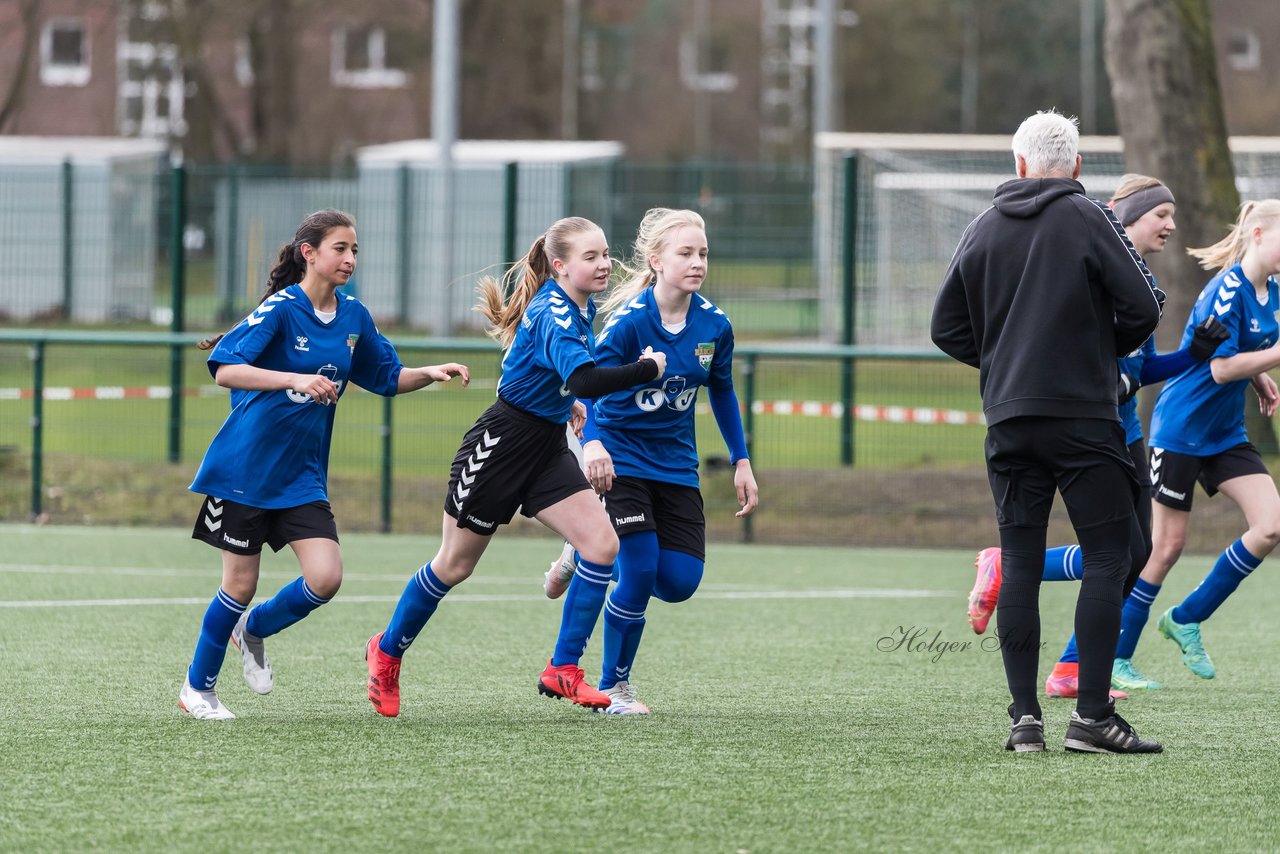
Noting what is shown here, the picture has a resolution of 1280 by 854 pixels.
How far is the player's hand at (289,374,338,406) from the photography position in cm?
564

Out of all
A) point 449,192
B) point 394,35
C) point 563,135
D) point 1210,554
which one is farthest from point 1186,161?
point 563,135

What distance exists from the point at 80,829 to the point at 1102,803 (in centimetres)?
255

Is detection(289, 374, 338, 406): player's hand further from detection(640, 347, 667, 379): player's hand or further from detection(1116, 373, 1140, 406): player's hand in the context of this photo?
detection(1116, 373, 1140, 406): player's hand

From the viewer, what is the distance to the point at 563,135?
174 ft

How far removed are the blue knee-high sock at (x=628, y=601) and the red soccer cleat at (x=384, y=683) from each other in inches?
28.2

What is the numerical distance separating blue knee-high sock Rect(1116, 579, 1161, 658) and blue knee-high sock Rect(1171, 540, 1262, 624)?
0.89 ft

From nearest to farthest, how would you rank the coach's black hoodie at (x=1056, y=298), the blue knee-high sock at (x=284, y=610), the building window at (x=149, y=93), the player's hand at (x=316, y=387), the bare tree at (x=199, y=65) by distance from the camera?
the coach's black hoodie at (x=1056, y=298) → the player's hand at (x=316, y=387) → the blue knee-high sock at (x=284, y=610) → the bare tree at (x=199, y=65) → the building window at (x=149, y=93)

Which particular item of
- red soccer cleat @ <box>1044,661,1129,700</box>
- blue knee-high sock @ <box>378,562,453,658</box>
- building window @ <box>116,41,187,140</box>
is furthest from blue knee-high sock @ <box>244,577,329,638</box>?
building window @ <box>116,41,187,140</box>

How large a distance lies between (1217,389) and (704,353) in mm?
1966

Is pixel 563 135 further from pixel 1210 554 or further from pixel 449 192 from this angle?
pixel 1210 554

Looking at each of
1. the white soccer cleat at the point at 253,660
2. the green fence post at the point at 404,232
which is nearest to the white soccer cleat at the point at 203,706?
the white soccer cleat at the point at 253,660

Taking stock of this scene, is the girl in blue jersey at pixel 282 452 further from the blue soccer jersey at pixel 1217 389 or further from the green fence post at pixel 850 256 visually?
the green fence post at pixel 850 256

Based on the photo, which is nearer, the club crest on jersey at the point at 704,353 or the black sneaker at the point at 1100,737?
the black sneaker at the point at 1100,737

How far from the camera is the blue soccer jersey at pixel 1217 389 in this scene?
6.61m
